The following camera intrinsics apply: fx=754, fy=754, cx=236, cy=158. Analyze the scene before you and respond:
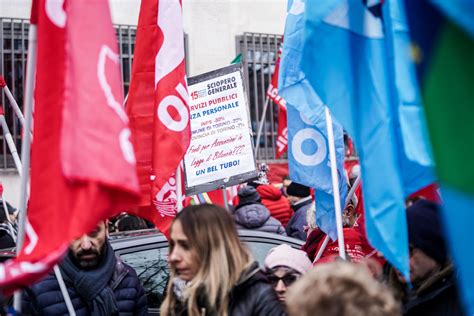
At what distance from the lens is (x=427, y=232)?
318cm

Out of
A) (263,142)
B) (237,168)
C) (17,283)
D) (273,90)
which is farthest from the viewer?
(263,142)

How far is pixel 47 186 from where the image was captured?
3088 millimetres

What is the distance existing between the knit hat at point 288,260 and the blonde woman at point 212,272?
1.68 ft

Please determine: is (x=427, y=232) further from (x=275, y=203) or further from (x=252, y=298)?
(x=275, y=203)

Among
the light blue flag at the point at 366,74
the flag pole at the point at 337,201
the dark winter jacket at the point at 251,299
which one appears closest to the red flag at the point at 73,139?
the dark winter jacket at the point at 251,299

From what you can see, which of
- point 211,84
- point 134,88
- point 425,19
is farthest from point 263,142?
point 425,19

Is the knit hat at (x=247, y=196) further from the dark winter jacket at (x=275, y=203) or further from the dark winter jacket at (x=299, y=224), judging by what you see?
the dark winter jacket at (x=275, y=203)

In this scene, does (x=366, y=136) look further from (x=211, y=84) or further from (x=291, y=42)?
(x=211, y=84)

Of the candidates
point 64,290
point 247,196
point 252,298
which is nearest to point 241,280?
point 252,298

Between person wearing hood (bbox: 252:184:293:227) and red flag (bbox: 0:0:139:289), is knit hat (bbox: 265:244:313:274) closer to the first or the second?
red flag (bbox: 0:0:139:289)

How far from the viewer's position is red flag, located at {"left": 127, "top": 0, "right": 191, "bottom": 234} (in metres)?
4.71

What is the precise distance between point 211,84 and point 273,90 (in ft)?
14.4

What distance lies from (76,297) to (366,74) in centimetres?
220

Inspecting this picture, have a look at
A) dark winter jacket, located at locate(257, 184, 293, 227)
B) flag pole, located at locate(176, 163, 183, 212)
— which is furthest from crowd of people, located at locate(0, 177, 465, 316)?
dark winter jacket, located at locate(257, 184, 293, 227)
